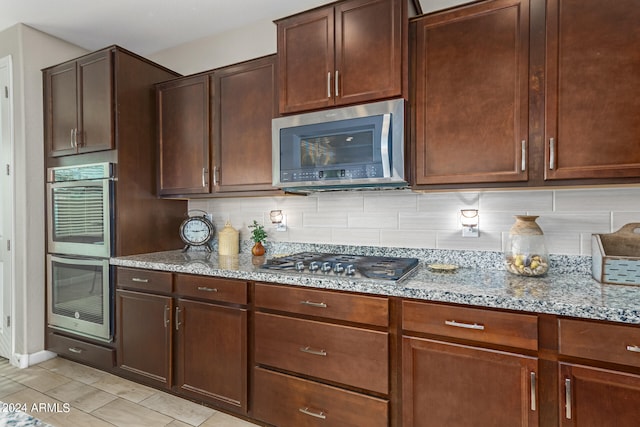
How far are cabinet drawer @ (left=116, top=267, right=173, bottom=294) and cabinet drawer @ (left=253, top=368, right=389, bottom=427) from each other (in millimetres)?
849

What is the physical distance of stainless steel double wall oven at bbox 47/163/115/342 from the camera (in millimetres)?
2506

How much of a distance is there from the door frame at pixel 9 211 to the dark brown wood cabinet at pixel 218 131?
3.94ft

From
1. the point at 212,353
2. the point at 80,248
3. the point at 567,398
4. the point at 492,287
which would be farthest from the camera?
the point at 80,248

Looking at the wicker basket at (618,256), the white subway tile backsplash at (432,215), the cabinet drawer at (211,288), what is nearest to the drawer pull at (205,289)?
the cabinet drawer at (211,288)

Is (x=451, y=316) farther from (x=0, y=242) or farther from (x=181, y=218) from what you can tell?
(x=0, y=242)

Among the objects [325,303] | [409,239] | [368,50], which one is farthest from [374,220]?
[368,50]

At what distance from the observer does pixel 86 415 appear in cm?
210

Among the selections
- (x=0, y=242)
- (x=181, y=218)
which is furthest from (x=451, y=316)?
(x=0, y=242)

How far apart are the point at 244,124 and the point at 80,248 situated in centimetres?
161

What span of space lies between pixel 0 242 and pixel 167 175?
5.18 feet

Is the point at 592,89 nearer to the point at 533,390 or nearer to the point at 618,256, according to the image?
the point at 618,256

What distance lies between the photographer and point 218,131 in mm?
2502

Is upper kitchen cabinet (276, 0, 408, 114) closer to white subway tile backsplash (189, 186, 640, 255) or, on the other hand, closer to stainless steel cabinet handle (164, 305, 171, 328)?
white subway tile backsplash (189, 186, 640, 255)

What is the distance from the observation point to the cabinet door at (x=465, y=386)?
1.36 metres
